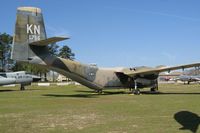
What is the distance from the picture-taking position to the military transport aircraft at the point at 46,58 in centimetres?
2164

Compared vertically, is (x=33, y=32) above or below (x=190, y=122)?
above

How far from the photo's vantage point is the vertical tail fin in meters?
21.6

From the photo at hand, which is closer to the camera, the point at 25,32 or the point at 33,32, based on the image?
the point at 25,32

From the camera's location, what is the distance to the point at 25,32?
21938 mm

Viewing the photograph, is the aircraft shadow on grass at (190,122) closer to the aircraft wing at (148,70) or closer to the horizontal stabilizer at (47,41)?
the horizontal stabilizer at (47,41)

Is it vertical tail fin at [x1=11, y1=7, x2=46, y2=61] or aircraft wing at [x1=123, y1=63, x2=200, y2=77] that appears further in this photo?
aircraft wing at [x1=123, y1=63, x2=200, y2=77]

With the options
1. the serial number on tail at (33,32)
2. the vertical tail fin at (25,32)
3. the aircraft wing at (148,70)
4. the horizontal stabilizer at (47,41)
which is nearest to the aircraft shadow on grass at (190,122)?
the horizontal stabilizer at (47,41)

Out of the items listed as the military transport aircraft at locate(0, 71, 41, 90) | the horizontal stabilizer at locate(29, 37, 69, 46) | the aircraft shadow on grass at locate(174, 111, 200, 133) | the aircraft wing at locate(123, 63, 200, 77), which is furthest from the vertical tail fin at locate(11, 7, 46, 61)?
the military transport aircraft at locate(0, 71, 41, 90)

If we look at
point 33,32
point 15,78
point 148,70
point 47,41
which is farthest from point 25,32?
point 15,78

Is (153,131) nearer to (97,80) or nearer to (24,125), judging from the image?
(24,125)

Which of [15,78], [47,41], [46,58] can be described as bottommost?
[15,78]

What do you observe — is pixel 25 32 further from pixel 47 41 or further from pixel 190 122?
pixel 190 122

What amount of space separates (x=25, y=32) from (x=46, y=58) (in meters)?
2.40

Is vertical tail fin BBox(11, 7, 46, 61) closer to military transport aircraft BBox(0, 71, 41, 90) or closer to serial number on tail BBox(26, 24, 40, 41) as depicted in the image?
serial number on tail BBox(26, 24, 40, 41)
